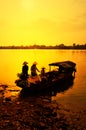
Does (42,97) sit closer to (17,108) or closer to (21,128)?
(17,108)

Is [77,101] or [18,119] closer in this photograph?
[18,119]

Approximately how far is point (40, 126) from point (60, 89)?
15.3m

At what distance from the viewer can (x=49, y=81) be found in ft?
94.1

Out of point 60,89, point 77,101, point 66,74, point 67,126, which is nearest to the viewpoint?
point 67,126

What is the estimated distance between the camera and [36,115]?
18359 mm

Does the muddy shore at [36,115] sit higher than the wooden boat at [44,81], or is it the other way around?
the wooden boat at [44,81]

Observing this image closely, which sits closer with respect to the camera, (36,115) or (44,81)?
(36,115)

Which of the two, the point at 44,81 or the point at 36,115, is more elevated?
the point at 44,81

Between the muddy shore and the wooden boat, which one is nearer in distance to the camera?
the muddy shore

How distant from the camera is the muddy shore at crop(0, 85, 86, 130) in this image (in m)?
16.1

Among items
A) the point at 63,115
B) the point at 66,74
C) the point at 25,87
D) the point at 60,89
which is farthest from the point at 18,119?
the point at 66,74

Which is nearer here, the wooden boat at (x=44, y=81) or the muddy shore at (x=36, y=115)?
the muddy shore at (x=36, y=115)

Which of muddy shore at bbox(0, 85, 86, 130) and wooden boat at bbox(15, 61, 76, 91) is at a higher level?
wooden boat at bbox(15, 61, 76, 91)

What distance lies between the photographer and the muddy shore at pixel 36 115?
16125mm
